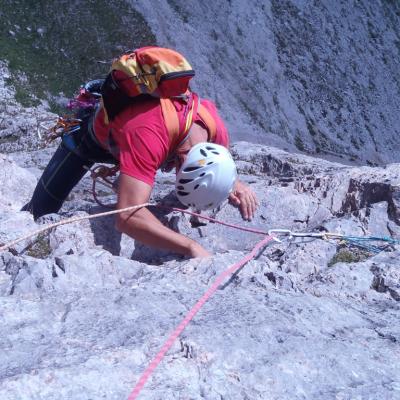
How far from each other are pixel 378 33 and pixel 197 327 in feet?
125

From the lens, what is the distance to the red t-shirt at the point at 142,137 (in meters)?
4.79

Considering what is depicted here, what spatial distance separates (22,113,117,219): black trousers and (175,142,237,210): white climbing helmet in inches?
60.7

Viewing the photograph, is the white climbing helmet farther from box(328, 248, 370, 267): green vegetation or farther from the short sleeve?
box(328, 248, 370, 267): green vegetation

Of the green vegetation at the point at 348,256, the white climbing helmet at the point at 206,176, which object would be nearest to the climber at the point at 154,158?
the white climbing helmet at the point at 206,176

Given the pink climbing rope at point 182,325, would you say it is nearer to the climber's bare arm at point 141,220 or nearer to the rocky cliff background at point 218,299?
the rocky cliff background at point 218,299

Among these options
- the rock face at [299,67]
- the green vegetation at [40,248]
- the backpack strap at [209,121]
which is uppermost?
the backpack strap at [209,121]

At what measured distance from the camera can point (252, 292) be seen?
411 cm

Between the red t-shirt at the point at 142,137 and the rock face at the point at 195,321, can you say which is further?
the red t-shirt at the point at 142,137

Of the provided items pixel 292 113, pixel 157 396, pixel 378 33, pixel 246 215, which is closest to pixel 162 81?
pixel 246 215

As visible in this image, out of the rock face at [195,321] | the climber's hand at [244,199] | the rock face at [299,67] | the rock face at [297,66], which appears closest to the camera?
the rock face at [195,321]

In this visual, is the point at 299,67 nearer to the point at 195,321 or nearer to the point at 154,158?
the point at 154,158

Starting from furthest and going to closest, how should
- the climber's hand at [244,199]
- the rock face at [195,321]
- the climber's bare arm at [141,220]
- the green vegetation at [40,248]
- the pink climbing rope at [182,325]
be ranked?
the climber's hand at [244,199] < the green vegetation at [40,248] < the climber's bare arm at [141,220] < the rock face at [195,321] < the pink climbing rope at [182,325]

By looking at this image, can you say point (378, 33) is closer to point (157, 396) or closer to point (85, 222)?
point (85, 222)

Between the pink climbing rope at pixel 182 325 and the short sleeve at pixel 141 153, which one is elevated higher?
the short sleeve at pixel 141 153
